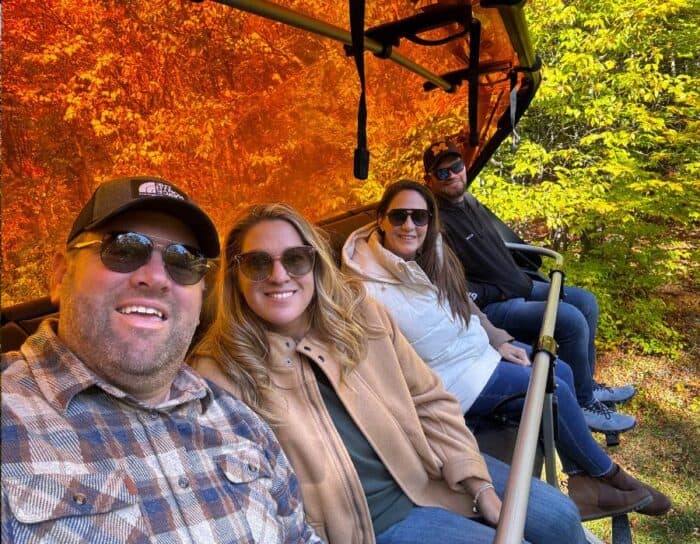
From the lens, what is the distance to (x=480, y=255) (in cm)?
303

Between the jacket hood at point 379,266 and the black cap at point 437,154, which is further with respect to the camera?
the black cap at point 437,154

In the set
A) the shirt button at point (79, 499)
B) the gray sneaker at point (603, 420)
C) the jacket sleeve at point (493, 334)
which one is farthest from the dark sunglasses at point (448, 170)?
the shirt button at point (79, 499)

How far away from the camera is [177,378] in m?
1.24

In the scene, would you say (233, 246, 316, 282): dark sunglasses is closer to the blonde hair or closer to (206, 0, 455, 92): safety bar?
the blonde hair

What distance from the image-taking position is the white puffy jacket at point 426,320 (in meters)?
2.22

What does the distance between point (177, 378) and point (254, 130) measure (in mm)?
1513

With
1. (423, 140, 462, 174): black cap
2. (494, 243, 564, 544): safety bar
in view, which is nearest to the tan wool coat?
(494, 243, 564, 544): safety bar

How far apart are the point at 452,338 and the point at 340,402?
2.91 ft

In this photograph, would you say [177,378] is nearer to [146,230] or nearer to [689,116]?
[146,230]

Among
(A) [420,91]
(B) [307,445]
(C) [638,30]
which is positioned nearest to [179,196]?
(B) [307,445]

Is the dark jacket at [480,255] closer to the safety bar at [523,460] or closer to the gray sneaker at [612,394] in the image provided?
the gray sneaker at [612,394]

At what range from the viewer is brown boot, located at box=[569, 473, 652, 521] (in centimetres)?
229

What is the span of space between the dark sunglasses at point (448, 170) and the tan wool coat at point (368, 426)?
1375 millimetres

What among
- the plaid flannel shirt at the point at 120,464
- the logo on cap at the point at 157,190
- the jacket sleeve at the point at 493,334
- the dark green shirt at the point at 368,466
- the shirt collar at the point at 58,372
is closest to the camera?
the plaid flannel shirt at the point at 120,464
